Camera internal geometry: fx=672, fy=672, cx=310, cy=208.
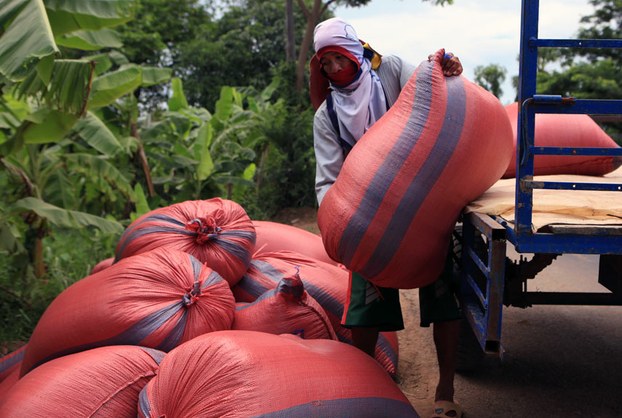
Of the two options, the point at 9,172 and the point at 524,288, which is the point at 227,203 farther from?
the point at 9,172

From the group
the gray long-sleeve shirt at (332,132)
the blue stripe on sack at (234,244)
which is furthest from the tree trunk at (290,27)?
the gray long-sleeve shirt at (332,132)

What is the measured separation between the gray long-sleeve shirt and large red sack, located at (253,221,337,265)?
4.60 feet

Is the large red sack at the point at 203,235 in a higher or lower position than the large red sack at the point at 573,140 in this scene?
lower

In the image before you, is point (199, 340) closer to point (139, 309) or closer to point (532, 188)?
point (139, 309)

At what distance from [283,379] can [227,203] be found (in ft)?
5.75

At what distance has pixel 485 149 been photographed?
2.44 meters

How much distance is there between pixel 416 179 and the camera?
235 centimetres

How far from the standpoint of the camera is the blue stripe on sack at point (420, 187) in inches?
92.4

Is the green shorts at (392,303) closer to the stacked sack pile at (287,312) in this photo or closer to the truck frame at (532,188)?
the stacked sack pile at (287,312)

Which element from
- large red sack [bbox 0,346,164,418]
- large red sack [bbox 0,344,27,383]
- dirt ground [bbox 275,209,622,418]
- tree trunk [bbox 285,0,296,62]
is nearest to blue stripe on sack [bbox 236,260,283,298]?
dirt ground [bbox 275,209,622,418]

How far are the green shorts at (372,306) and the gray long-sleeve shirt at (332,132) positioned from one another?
412mm

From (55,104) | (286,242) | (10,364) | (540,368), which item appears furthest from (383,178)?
(55,104)

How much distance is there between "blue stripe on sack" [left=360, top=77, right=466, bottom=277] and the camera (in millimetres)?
2346

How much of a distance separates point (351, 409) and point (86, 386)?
934 millimetres
